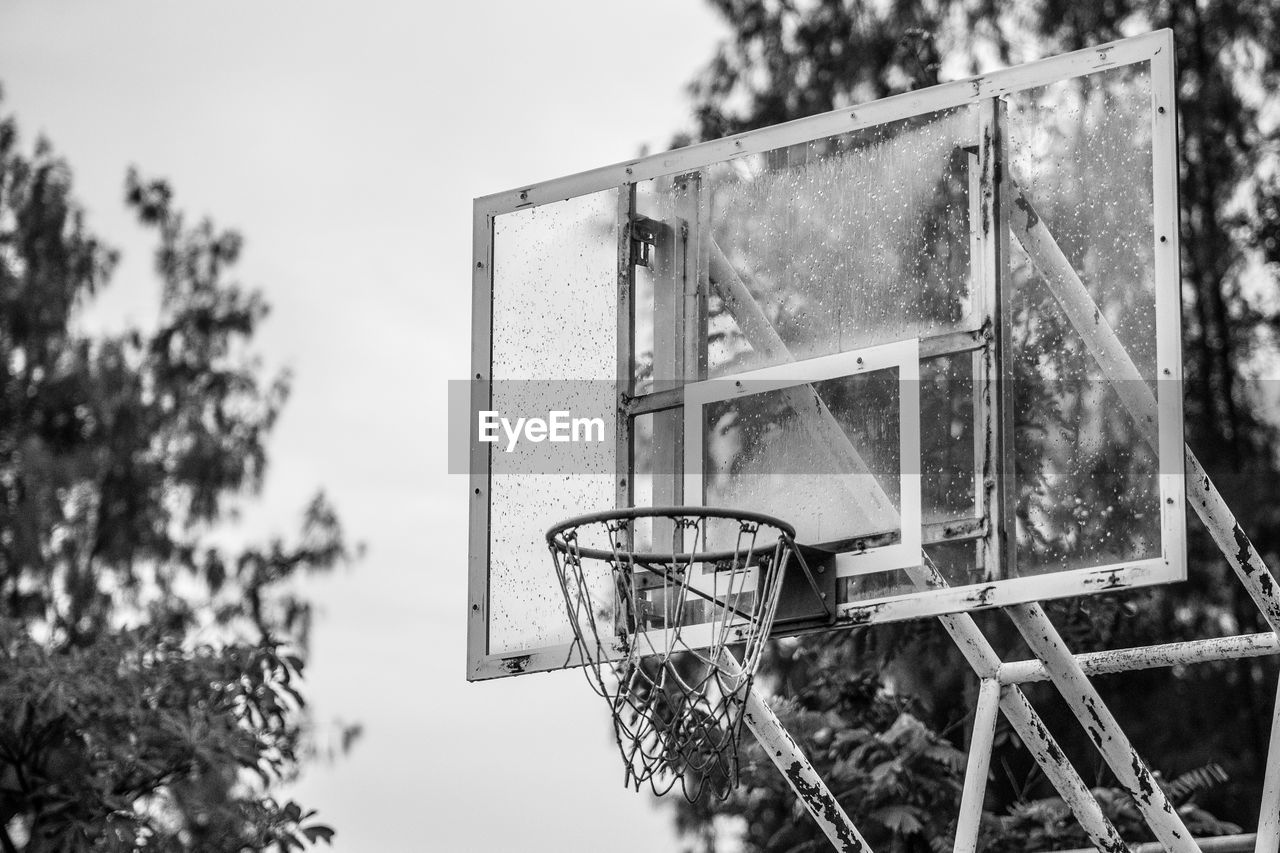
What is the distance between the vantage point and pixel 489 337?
6.27 m

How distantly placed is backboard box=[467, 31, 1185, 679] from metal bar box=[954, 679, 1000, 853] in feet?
2.22

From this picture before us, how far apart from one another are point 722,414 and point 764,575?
555 mm

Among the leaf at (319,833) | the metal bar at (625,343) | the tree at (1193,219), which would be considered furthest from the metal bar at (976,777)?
the tree at (1193,219)

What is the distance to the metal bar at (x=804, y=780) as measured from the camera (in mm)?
5984

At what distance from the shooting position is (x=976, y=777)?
18.8ft

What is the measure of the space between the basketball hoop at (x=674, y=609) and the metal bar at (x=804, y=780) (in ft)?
0.86

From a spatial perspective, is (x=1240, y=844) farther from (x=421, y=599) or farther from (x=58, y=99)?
(x=58, y=99)

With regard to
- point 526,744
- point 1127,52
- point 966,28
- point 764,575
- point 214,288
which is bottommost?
point 526,744

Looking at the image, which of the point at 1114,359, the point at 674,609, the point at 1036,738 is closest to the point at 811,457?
the point at 674,609

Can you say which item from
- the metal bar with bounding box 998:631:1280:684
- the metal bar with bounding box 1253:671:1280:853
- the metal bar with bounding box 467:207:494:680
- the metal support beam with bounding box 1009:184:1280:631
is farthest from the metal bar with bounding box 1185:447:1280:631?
the metal bar with bounding box 467:207:494:680

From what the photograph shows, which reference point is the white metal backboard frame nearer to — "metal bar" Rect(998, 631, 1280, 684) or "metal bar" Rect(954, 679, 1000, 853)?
"metal bar" Rect(954, 679, 1000, 853)

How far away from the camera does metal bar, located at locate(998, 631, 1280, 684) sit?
6145 mm

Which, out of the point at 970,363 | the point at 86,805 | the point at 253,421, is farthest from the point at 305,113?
the point at 970,363

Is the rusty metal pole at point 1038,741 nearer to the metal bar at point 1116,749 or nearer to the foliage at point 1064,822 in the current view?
the metal bar at point 1116,749
